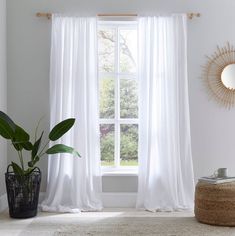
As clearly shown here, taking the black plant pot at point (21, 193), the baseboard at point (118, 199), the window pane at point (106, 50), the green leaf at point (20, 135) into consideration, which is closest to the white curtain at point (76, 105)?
the baseboard at point (118, 199)

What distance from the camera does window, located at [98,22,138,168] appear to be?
5.24 m

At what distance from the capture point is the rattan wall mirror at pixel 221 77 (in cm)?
506

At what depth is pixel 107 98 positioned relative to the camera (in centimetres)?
528

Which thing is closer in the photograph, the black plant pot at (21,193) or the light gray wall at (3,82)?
the black plant pot at (21,193)

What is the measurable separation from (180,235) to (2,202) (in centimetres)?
211

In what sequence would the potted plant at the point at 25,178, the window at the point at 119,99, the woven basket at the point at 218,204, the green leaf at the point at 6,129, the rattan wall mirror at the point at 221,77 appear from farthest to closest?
the window at the point at 119,99 → the rattan wall mirror at the point at 221,77 → the potted plant at the point at 25,178 → the green leaf at the point at 6,129 → the woven basket at the point at 218,204

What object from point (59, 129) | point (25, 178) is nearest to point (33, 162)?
point (25, 178)

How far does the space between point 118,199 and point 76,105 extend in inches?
47.2

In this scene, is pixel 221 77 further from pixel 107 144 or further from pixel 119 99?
pixel 107 144

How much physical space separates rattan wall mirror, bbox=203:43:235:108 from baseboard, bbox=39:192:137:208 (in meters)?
1.52

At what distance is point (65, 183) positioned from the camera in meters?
4.92

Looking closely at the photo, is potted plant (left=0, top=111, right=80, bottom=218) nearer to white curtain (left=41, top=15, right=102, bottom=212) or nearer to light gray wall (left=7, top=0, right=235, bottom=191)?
white curtain (left=41, top=15, right=102, bottom=212)

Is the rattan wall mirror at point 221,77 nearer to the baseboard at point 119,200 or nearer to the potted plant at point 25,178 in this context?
the baseboard at point 119,200

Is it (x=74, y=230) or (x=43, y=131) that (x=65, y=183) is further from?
(x=74, y=230)
